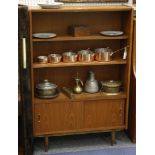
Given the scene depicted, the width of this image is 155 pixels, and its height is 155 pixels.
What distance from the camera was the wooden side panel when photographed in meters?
2.89

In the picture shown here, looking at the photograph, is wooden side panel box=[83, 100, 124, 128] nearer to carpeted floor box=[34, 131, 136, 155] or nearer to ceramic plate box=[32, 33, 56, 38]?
carpeted floor box=[34, 131, 136, 155]

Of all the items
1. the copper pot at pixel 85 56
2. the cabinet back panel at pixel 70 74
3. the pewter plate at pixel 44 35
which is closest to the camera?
the pewter plate at pixel 44 35

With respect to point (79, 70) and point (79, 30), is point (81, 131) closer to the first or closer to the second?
point (79, 70)

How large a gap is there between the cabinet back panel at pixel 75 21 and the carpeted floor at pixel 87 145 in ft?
3.68

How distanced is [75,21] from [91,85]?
2.21 feet

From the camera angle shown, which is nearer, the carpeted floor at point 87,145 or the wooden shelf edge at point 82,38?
the wooden shelf edge at point 82,38

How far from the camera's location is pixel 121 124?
2.99m

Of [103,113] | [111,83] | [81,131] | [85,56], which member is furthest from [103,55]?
[81,131]

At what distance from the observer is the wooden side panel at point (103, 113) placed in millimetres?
2891

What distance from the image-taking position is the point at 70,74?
10.1 feet

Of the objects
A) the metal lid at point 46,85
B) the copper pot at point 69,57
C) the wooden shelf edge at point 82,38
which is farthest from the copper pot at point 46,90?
the wooden shelf edge at point 82,38

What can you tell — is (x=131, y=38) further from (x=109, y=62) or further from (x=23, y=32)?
(x=23, y=32)

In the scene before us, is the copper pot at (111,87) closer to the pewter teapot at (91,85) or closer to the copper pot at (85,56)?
the pewter teapot at (91,85)
